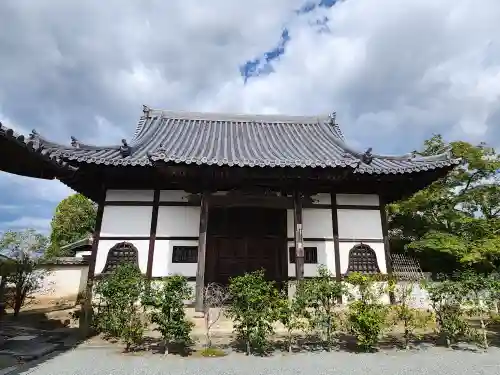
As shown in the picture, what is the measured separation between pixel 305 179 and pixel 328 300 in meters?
4.07

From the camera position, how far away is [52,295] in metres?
17.0

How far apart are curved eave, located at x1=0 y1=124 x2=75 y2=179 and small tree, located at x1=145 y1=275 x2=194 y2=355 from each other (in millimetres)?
3445

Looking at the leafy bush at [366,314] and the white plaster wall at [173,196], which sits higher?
the white plaster wall at [173,196]

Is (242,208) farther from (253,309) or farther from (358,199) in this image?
(253,309)

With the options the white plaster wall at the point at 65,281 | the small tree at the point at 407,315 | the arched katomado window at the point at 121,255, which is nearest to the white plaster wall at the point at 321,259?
the small tree at the point at 407,315

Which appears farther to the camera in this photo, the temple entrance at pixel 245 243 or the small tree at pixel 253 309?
the temple entrance at pixel 245 243

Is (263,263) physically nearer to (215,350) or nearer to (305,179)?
(305,179)

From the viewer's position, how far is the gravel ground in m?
5.56

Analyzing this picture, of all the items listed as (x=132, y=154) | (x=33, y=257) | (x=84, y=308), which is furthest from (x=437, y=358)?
(x=33, y=257)

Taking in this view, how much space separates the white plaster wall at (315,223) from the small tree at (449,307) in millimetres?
4139

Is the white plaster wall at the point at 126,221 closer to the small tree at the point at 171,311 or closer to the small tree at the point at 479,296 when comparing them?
the small tree at the point at 171,311

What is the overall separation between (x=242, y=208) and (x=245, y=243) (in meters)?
1.20

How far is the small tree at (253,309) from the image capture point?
657 centimetres

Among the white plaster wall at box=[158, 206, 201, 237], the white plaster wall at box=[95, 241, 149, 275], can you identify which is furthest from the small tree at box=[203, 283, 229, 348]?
the white plaster wall at box=[95, 241, 149, 275]
